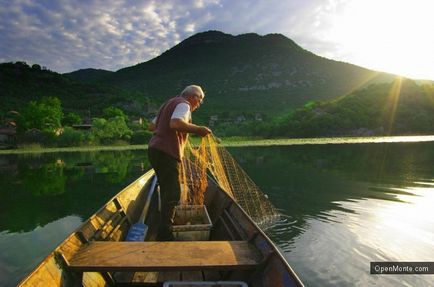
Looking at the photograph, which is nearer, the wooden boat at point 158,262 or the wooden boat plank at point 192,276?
the wooden boat at point 158,262

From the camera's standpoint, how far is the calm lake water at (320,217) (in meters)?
6.62

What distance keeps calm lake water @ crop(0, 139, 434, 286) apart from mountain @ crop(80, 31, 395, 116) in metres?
86.4

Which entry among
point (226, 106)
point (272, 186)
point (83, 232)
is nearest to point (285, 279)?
point (83, 232)

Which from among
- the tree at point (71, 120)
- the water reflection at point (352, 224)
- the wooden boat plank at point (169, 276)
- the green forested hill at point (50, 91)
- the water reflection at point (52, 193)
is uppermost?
the green forested hill at point (50, 91)

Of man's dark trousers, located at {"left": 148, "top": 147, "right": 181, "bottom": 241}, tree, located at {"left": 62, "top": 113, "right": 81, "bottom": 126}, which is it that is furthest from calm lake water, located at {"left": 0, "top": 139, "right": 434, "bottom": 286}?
tree, located at {"left": 62, "top": 113, "right": 81, "bottom": 126}

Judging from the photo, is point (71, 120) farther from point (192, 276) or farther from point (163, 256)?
point (163, 256)

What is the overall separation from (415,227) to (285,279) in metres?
6.66

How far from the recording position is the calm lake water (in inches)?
261

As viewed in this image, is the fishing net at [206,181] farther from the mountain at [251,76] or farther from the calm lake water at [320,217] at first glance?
the mountain at [251,76]

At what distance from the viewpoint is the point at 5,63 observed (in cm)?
11556

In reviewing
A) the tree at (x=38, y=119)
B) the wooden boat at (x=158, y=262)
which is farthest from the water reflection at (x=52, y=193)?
the tree at (x=38, y=119)

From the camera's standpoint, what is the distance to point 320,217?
9.74 metres

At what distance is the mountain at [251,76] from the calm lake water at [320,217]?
86.4 meters

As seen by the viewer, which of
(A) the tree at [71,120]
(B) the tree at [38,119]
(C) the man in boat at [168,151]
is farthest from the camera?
(A) the tree at [71,120]
